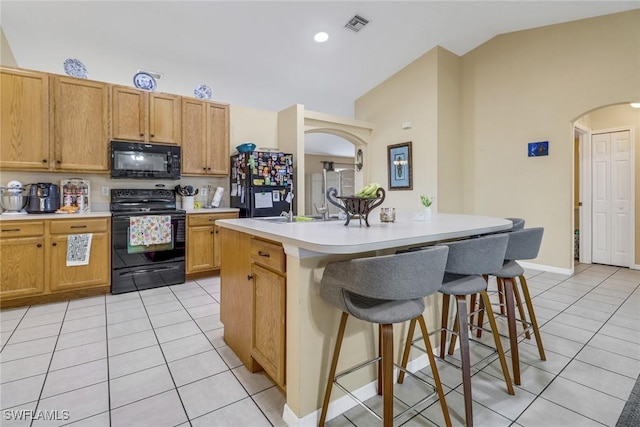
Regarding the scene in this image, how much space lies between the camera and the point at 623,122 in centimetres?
469

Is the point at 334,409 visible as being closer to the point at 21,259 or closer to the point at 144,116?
the point at 21,259

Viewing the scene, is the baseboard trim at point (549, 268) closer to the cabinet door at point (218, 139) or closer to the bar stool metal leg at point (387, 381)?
the bar stool metal leg at point (387, 381)

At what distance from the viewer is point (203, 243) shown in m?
3.98

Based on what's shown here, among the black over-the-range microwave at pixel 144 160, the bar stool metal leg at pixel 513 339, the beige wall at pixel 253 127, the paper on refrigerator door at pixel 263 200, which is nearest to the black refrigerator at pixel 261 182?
the paper on refrigerator door at pixel 263 200

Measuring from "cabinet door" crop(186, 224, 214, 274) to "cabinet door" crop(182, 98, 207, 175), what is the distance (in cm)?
81

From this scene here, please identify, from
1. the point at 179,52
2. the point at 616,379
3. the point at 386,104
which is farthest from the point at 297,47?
the point at 616,379

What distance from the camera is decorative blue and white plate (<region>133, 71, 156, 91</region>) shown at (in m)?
3.77

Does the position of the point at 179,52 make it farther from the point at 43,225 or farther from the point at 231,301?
the point at 231,301

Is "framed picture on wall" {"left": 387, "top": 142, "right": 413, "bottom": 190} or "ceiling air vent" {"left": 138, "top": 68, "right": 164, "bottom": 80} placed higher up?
"ceiling air vent" {"left": 138, "top": 68, "right": 164, "bottom": 80}

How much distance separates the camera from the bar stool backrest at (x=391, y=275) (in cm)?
122

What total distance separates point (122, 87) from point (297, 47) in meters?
2.30

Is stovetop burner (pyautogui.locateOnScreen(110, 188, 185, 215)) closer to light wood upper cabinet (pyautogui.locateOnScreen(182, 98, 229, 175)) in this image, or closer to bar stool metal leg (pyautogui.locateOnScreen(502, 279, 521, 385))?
light wood upper cabinet (pyautogui.locateOnScreen(182, 98, 229, 175))

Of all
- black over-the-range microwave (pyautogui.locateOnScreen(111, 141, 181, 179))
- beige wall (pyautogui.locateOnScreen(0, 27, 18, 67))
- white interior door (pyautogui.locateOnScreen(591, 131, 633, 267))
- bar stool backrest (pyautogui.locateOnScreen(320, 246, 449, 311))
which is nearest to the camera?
bar stool backrest (pyautogui.locateOnScreen(320, 246, 449, 311))

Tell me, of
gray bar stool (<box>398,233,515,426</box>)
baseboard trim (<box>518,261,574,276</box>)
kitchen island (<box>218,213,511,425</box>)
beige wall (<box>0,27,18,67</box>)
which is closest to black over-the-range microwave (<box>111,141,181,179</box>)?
beige wall (<box>0,27,18,67</box>)
